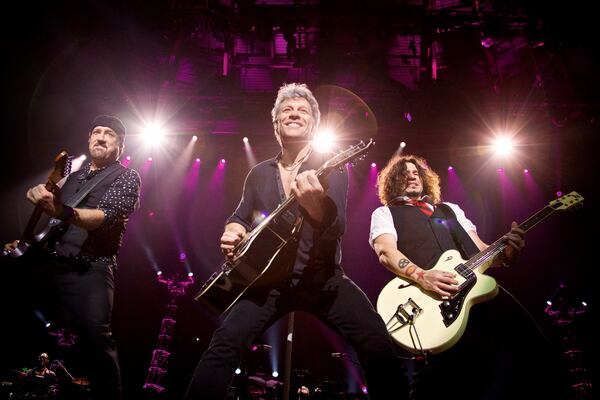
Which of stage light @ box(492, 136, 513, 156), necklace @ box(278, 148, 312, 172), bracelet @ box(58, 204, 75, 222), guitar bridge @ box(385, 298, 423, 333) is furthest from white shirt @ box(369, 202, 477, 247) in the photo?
stage light @ box(492, 136, 513, 156)

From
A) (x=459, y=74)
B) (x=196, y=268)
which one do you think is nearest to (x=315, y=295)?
(x=459, y=74)

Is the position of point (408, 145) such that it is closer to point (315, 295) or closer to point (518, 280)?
point (518, 280)

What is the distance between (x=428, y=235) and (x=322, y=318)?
6.21 feet

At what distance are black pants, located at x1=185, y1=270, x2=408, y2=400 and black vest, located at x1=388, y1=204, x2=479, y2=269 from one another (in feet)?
5.20

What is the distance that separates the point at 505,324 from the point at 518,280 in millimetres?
9560

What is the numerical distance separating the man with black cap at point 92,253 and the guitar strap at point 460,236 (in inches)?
117

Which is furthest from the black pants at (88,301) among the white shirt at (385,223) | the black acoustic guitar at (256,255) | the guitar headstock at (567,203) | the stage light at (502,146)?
the stage light at (502,146)

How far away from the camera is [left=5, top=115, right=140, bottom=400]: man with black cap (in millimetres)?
2664

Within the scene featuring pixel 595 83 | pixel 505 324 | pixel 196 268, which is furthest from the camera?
pixel 196 268

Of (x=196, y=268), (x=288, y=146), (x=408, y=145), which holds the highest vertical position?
(x=408, y=145)

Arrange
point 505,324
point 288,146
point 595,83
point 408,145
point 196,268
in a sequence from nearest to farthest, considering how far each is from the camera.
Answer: point 288,146, point 505,324, point 595,83, point 408,145, point 196,268

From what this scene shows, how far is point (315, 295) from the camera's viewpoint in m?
2.36

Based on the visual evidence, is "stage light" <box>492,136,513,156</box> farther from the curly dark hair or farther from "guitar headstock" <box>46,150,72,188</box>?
"guitar headstock" <box>46,150,72,188</box>

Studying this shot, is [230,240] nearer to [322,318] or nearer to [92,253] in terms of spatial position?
[322,318]
